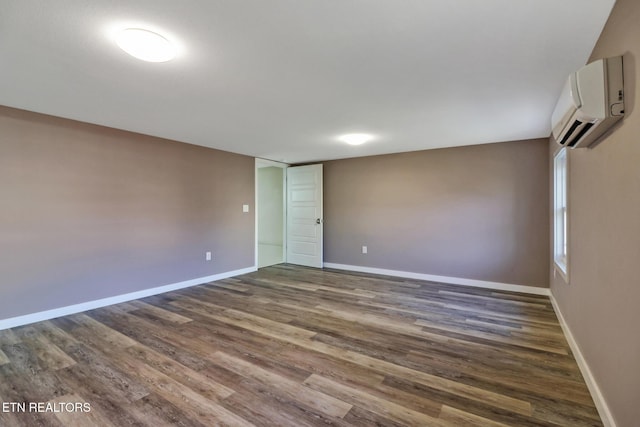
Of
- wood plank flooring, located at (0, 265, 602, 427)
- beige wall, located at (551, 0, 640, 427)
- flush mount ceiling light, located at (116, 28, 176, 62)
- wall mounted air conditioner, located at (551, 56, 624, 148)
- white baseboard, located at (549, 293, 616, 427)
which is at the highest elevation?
flush mount ceiling light, located at (116, 28, 176, 62)

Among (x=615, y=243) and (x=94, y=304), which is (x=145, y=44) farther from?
(x=94, y=304)

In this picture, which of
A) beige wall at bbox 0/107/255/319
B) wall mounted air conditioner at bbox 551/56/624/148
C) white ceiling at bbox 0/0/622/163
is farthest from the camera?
beige wall at bbox 0/107/255/319

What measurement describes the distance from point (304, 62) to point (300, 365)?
7.30 feet

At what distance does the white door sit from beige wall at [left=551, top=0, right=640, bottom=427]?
4264 millimetres

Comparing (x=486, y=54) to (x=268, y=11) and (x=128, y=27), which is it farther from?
(x=128, y=27)

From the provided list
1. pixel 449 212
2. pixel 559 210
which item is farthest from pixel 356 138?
pixel 559 210

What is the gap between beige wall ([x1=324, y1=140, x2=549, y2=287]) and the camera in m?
4.18

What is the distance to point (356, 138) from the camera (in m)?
4.09

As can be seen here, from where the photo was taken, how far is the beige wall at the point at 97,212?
2992 mm

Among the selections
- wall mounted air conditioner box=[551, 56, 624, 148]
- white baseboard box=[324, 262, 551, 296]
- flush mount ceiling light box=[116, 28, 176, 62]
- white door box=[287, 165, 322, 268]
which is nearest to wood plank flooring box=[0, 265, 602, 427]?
white baseboard box=[324, 262, 551, 296]

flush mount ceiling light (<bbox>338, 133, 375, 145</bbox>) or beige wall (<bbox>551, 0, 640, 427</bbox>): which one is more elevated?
flush mount ceiling light (<bbox>338, 133, 375, 145</bbox>)

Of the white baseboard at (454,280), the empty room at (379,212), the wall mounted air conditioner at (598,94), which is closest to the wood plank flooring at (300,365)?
the empty room at (379,212)

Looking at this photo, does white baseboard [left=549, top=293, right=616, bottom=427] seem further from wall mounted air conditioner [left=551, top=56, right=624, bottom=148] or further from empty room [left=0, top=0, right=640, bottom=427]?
wall mounted air conditioner [left=551, top=56, right=624, bottom=148]

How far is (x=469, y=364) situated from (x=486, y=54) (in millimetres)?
2238
